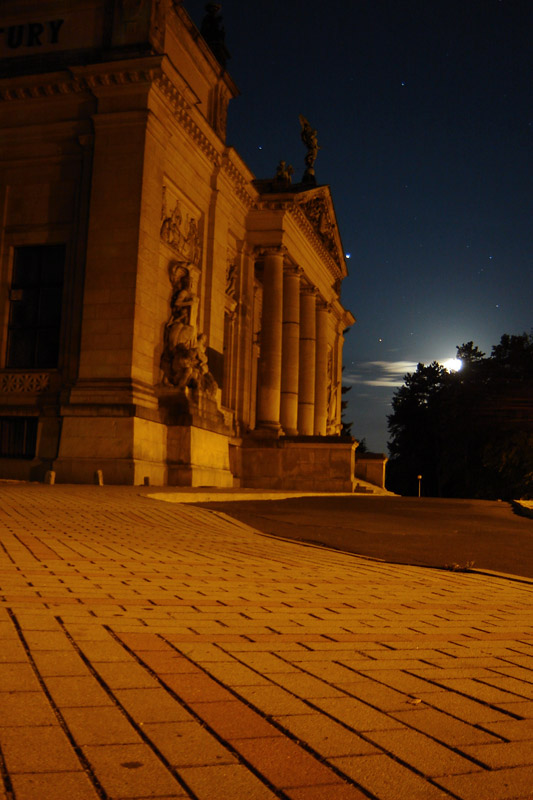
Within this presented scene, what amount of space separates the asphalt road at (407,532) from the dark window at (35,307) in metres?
10.5

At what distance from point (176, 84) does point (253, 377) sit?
1815 cm

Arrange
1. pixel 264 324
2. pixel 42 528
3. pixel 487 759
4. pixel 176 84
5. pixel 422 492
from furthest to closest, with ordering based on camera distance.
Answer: pixel 422 492
pixel 264 324
pixel 176 84
pixel 42 528
pixel 487 759

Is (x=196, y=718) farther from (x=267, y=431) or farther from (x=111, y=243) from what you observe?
(x=267, y=431)

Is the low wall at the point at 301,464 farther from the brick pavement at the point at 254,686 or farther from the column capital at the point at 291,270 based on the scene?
the brick pavement at the point at 254,686

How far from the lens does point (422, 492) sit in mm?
81625

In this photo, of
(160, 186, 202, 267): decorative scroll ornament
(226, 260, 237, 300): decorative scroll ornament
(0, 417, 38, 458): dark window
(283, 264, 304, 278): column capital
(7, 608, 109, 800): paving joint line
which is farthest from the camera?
(283, 264, 304, 278): column capital

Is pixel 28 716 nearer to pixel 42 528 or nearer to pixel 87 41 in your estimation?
pixel 42 528

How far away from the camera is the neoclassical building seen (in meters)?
24.8

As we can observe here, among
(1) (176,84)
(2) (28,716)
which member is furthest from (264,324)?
(2) (28,716)

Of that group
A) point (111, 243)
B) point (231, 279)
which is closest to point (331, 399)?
point (231, 279)

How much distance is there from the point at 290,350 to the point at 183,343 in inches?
572

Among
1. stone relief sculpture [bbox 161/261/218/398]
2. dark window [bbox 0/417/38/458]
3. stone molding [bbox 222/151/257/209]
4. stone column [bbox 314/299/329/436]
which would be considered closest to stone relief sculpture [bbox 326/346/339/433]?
stone column [bbox 314/299/329/436]

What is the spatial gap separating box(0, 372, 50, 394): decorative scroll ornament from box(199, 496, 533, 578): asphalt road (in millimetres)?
9346

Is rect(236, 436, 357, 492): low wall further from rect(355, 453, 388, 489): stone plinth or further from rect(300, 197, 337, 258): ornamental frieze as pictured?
rect(300, 197, 337, 258): ornamental frieze
